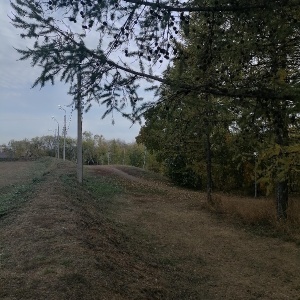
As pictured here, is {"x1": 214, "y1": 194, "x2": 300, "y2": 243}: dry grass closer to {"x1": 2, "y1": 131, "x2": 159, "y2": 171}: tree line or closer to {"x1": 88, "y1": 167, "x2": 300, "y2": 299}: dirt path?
{"x1": 88, "y1": 167, "x2": 300, "y2": 299}: dirt path

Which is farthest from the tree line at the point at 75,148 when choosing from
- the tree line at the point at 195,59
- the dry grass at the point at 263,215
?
the tree line at the point at 195,59

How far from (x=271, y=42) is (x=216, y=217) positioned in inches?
439

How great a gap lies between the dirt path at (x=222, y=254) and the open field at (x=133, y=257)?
0.8 inches

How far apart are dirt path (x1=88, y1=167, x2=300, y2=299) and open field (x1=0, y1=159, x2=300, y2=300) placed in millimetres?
21

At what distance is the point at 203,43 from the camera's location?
5.49 meters

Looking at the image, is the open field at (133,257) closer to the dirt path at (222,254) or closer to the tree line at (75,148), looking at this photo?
the dirt path at (222,254)

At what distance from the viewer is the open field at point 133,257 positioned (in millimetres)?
5254

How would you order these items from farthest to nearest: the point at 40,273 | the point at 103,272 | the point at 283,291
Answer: the point at 283,291, the point at 103,272, the point at 40,273

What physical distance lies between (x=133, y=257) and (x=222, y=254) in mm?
3003

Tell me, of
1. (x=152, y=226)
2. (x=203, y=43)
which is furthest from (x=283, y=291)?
(x=152, y=226)

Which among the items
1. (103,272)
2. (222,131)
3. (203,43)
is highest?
(203,43)

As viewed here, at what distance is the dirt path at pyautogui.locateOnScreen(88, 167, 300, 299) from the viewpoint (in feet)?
24.8

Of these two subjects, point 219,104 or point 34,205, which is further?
point 34,205

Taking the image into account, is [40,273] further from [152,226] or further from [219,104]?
[152,226]
